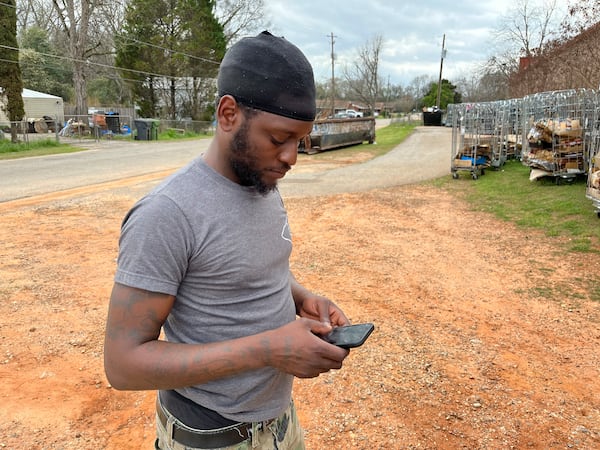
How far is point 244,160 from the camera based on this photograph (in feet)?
4.10

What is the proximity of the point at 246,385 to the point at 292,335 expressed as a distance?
0.27 metres

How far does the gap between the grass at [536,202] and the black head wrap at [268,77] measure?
7082 mm

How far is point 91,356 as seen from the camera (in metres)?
3.89

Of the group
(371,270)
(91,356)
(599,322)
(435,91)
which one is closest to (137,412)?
(91,356)

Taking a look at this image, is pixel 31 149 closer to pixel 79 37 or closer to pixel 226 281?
pixel 79 37

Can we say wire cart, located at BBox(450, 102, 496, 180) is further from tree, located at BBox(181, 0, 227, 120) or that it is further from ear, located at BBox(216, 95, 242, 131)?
tree, located at BBox(181, 0, 227, 120)

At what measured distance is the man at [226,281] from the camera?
1113mm

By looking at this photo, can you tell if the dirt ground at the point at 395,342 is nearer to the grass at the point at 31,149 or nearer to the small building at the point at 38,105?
the grass at the point at 31,149

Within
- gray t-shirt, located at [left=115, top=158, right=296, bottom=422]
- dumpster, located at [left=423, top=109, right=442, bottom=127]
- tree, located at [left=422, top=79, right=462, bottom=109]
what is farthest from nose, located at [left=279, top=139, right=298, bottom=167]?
tree, located at [left=422, top=79, right=462, bottom=109]

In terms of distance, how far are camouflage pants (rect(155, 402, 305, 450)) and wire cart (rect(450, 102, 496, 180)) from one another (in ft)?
43.4

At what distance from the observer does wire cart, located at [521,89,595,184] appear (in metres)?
11.0

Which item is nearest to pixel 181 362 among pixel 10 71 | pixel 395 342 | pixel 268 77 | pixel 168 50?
pixel 268 77

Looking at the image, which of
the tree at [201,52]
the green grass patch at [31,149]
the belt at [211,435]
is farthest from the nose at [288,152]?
the tree at [201,52]

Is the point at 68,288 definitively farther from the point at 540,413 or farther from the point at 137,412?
the point at 540,413
